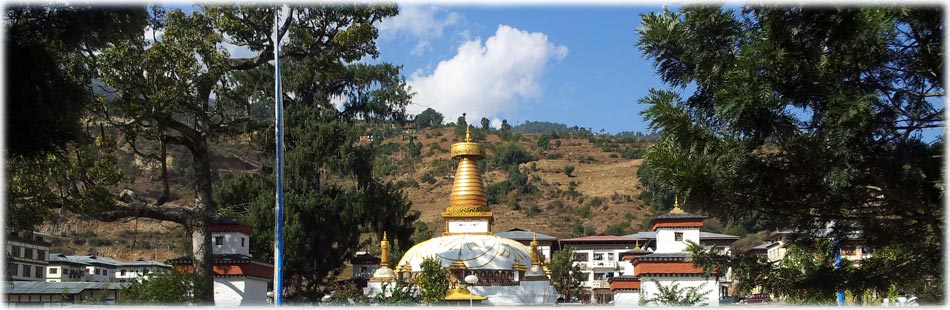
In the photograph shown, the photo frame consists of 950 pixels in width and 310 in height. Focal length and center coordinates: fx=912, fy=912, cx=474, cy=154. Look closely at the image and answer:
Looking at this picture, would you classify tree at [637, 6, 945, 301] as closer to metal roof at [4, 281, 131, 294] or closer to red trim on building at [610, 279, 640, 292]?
red trim on building at [610, 279, 640, 292]

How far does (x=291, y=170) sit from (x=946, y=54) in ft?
104

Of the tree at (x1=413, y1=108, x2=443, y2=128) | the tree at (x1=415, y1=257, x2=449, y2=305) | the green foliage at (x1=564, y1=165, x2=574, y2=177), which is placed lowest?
the tree at (x1=415, y1=257, x2=449, y2=305)

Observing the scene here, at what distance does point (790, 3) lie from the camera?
12680 mm

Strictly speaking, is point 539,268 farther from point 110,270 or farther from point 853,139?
point 110,270

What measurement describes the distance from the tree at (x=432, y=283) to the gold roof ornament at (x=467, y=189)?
903 cm

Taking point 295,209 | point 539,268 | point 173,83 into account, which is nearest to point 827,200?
point 173,83

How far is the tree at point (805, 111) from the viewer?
12.3 m

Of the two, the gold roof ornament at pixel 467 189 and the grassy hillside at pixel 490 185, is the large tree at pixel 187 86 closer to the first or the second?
the gold roof ornament at pixel 467 189

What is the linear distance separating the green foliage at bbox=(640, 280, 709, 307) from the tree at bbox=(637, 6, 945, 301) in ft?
35.2

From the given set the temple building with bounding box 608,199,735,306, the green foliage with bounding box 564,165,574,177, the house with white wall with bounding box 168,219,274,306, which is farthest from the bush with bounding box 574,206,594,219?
the house with white wall with bounding box 168,219,274,306

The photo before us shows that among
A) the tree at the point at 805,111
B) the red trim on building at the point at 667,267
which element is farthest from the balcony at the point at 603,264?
the tree at the point at 805,111

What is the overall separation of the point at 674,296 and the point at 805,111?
42.5ft

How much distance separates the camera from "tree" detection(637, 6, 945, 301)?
1231cm

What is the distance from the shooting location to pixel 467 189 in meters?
44.2
